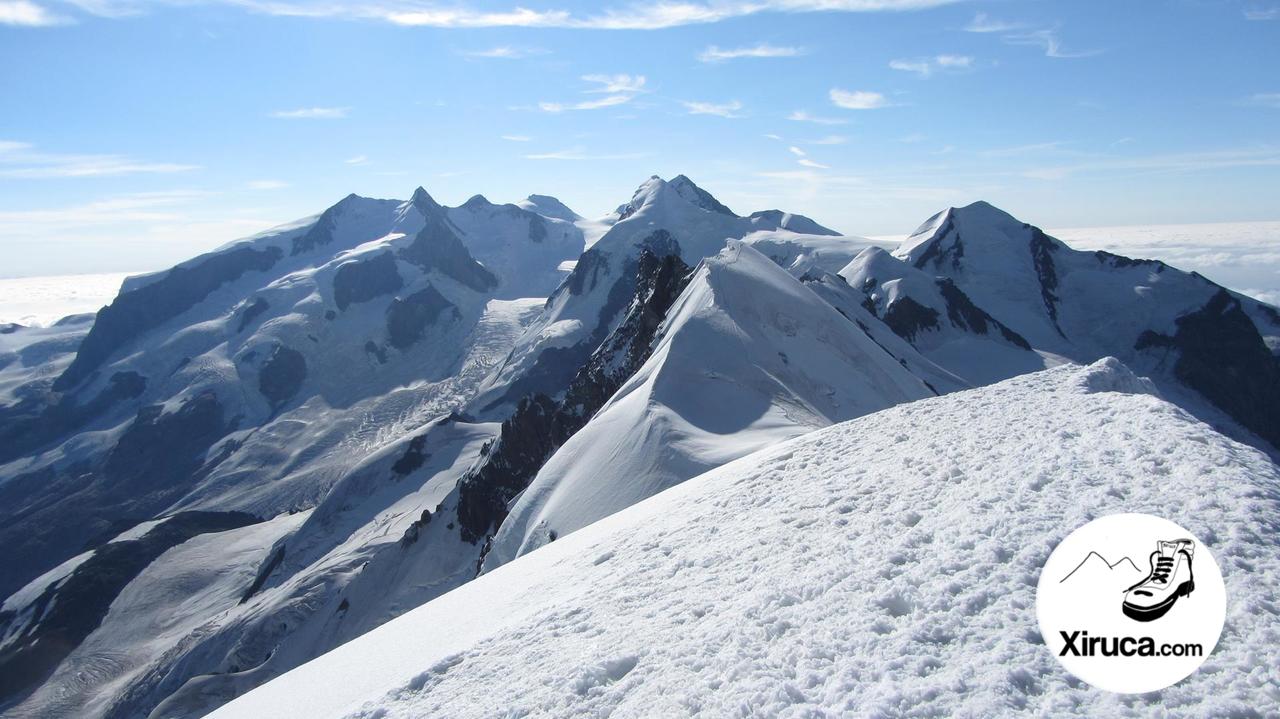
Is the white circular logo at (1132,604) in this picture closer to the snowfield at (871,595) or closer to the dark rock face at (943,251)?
the snowfield at (871,595)

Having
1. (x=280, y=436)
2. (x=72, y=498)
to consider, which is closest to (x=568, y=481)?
(x=280, y=436)

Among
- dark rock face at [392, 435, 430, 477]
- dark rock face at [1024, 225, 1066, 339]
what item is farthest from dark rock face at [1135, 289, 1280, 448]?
dark rock face at [392, 435, 430, 477]

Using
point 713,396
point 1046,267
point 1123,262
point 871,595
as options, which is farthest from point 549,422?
point 1123,262

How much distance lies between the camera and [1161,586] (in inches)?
343

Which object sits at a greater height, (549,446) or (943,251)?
(943,251)

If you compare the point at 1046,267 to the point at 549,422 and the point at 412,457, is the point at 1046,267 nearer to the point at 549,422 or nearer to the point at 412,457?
the point at 549,422

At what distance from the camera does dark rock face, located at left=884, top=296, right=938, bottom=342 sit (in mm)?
124125

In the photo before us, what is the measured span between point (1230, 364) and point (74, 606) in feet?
678

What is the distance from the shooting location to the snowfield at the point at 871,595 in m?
8.19

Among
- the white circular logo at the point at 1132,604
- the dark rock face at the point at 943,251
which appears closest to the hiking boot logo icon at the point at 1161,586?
the white circular logo at the point at 1132,604

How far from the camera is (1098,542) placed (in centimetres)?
966

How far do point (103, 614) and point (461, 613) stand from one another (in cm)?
11879

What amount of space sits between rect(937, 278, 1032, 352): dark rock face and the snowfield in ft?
394

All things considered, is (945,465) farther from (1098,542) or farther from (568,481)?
(568,481)
